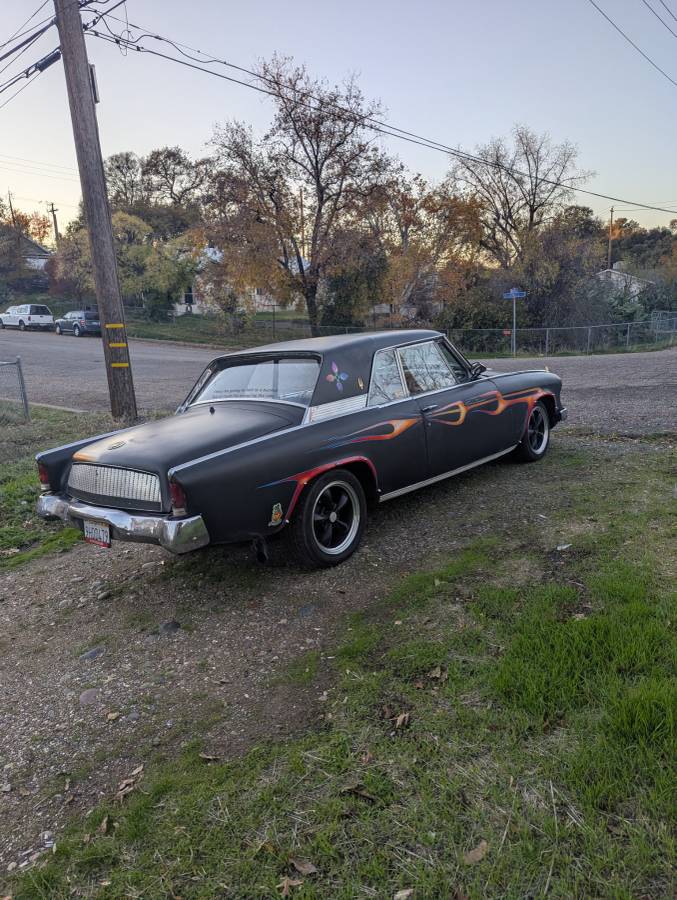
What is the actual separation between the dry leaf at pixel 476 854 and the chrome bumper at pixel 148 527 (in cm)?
218

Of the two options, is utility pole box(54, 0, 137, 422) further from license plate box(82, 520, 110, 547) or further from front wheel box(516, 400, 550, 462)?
front wheel box(516, 400, 550, 462)

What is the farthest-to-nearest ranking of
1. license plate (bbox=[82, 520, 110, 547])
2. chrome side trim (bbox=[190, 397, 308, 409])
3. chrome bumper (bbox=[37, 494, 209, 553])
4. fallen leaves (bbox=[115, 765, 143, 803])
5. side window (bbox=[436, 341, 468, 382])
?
side window (bbox=[436, 341, 468, 382]) < chrome side trim (bbox=[190, 397, 308, 409]) < license plate (bbox=[82, 520, 110, 547]) < chrome bumper (bbox=[37, 494, 209, 553]) < fallen leaves (bbox=[115, 765, 143, 803])

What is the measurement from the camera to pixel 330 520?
4.51 m

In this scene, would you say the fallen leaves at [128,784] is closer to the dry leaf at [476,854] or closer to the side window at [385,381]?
the dry leaf at [476,854]

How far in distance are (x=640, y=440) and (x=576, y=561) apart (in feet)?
12.7

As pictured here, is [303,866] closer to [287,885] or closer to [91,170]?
[287,885]

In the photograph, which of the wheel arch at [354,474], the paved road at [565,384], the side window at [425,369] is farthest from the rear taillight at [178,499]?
the paved road at [565,384]

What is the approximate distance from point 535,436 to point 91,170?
688cm

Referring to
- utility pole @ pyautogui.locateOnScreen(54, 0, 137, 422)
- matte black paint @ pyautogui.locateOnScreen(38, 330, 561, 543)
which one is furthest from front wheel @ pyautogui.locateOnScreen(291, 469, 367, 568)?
utility pole @ pyautogui.locateOnScreen(54, 0, 137, 422)

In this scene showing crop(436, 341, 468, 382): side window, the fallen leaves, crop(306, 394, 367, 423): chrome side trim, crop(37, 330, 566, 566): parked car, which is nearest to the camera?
the fallen leaves

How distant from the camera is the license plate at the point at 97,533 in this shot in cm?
410

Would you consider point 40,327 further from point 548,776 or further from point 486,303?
point 548,776

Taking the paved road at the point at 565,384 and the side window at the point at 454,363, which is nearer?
the side window at the point at 454,363

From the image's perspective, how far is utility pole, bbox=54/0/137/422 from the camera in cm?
883
